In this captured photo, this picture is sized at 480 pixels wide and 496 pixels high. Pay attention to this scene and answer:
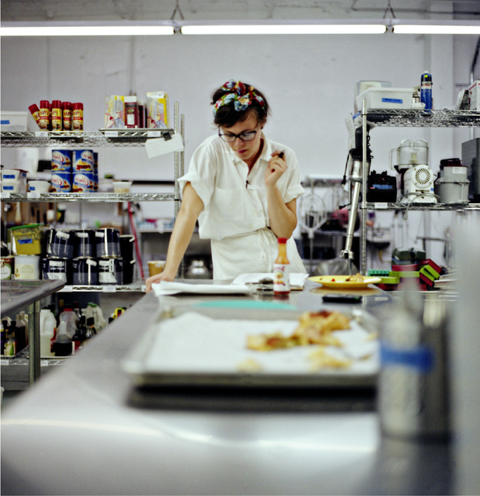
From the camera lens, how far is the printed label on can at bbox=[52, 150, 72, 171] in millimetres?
3049

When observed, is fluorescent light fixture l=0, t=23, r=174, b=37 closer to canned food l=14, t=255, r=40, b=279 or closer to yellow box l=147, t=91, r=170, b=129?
yellow box l=147, t=91, r=170, b=129

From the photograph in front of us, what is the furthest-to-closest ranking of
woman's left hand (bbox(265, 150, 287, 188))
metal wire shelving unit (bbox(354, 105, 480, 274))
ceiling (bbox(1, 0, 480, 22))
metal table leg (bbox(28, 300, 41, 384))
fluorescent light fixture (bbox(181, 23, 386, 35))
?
ceiling (bbox(1, 0, 480, 22))
fluorescent light fixture (bbox(181, 23, 386, 35))
metal wire shelving unit (bbox(354, 105, 480, 274))
metal table leg (bbox(28, 300, 41, 384))
woman's left hand (bbox(265, 150, 287, 188))

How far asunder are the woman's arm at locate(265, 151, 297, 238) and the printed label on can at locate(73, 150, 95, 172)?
1670 mm

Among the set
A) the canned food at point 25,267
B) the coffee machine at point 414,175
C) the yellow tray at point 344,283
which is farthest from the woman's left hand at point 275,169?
the canned food at point 25,267

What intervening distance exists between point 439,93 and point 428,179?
12.2 ft

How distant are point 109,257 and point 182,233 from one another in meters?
1.47

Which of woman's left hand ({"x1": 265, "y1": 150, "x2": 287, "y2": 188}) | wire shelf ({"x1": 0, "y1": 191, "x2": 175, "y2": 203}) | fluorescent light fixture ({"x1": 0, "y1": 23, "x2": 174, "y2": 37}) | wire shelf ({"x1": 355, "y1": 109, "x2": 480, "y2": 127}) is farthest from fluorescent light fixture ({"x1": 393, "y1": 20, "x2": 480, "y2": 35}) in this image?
woman's left hand ({"x1": 265, "y1": 150, "x2": 287, "y2": 188})

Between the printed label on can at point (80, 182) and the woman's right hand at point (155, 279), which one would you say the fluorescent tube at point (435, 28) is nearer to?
the printed label on can at point (80, 182)

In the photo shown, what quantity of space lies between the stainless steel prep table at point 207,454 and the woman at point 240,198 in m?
1.36

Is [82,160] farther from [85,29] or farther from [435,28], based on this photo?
[435,28]

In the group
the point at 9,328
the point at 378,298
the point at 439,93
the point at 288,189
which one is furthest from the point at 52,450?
the point at 439,93

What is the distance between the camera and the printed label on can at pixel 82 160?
121 inches

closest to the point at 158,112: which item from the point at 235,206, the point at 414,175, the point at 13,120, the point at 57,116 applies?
the point at 57,116

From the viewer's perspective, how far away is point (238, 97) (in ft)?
5.59
